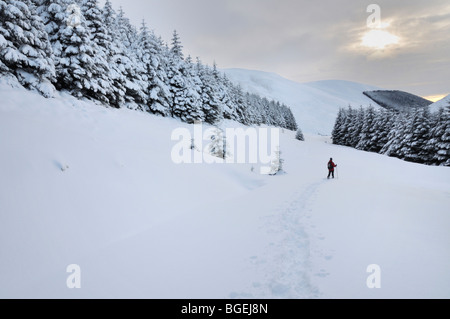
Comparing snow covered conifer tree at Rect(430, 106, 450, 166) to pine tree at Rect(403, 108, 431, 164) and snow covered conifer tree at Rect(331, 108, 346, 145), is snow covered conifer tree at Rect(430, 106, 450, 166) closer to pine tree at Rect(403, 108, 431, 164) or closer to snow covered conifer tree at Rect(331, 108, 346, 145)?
pine tree at Rect(403, 108, 431, 164)

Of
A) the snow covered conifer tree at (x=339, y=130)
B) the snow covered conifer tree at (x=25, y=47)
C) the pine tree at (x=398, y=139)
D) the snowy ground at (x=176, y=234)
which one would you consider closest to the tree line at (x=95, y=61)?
the snow covered conifer tree at (x=25, y=47)

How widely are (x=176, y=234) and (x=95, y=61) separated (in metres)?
19.0

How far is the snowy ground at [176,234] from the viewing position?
12.7ft

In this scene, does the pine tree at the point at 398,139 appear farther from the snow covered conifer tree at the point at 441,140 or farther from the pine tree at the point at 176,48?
the pine tree at the point at 176,48

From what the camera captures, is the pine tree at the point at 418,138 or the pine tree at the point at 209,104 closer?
the pine tree at the point at 418,138

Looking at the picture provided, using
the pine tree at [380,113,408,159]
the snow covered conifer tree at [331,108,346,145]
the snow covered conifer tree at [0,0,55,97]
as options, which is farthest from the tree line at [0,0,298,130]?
the snow covered conifer tree at [331,108,346,145]

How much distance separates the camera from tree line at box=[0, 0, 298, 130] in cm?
1338

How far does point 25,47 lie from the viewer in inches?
525

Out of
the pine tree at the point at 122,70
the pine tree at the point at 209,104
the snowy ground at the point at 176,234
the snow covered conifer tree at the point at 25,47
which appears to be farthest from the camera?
the pine tree at the point at 209,104

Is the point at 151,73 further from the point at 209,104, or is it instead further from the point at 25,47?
the point at 25,47

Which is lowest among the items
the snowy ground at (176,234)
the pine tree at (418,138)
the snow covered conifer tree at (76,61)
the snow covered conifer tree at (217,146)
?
the snowy ground at (176,234)
